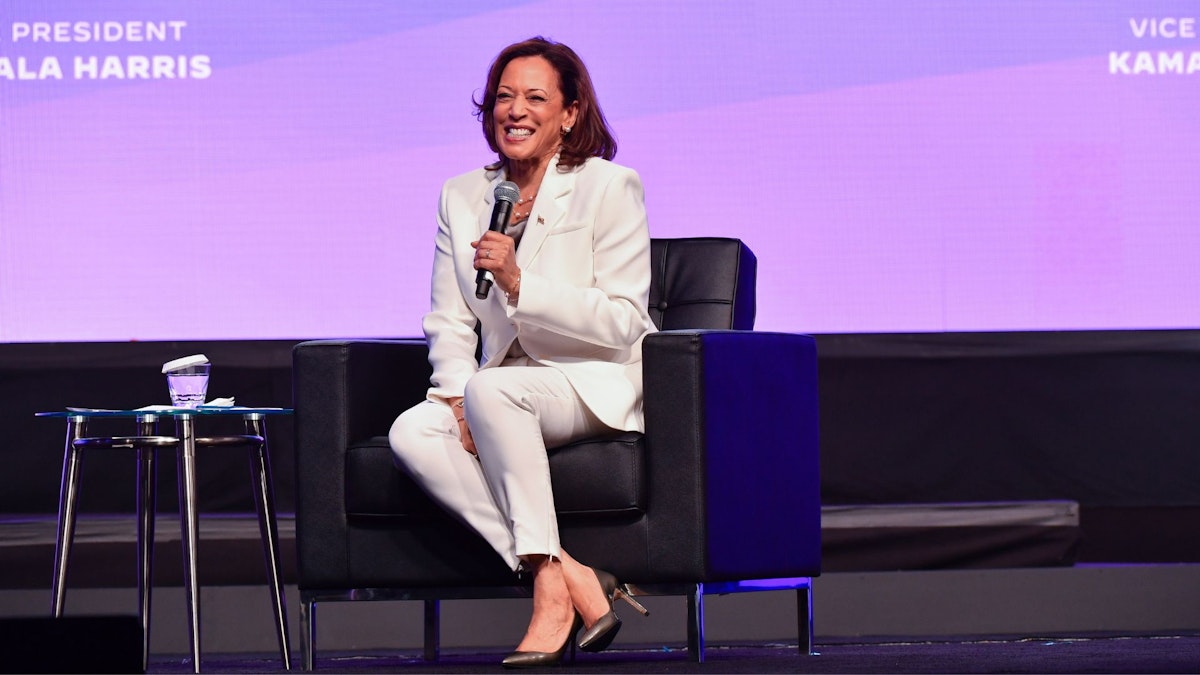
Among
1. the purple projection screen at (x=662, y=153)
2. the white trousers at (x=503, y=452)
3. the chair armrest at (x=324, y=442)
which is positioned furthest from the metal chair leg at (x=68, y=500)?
the purple projection screen at (x=662, y=153)

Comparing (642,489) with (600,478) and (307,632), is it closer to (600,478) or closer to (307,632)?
(600,478)

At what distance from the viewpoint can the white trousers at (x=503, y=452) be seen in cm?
249

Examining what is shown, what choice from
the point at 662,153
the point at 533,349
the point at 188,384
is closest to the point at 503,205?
the point at 533,349

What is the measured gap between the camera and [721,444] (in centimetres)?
262

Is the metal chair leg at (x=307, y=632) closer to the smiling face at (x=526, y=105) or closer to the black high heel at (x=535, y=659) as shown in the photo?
the black high heel at (x=535, y=659)

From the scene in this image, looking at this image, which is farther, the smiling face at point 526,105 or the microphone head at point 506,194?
the smiling face at point 526,105

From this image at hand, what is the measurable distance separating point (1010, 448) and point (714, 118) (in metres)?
1.16

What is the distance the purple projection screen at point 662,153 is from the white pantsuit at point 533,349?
1042 mm

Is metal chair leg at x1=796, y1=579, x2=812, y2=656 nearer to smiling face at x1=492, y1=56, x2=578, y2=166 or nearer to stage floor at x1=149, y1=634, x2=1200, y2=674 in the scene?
stage floor at x1=149, y1=634, x2=1200, y2=674

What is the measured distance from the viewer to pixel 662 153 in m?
3.95

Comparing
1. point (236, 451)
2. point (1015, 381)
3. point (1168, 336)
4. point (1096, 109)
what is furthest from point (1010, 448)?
point (236, 451)

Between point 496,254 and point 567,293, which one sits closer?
point 496,254

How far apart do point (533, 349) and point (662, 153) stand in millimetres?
1304

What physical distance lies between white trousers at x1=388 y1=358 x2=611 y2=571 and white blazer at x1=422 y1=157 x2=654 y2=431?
8 centimetres
